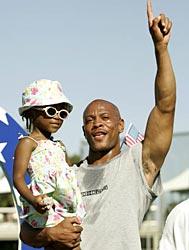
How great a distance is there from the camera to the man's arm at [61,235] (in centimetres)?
402

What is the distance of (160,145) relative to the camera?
4.30 m

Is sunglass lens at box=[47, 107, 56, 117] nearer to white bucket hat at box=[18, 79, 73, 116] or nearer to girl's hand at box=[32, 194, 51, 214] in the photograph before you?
white bucket hat at box=[18, 79, 73, 116]

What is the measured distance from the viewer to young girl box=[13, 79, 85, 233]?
402cm

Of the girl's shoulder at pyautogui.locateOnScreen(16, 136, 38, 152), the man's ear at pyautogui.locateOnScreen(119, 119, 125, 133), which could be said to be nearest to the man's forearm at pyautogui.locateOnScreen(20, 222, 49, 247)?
Answer: the girl's shoulder at pyautogui.locateOnScreen(16, 136, 38, 152)

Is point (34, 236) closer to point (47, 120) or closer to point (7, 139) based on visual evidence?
point (47, 120)

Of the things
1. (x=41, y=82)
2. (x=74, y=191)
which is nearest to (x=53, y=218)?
(x=74, y=191)

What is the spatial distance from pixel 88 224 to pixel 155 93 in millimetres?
818

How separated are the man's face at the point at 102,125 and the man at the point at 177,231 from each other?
67 centimetres

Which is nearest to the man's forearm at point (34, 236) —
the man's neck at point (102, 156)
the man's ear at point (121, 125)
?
the man's neck at point (102, 156)

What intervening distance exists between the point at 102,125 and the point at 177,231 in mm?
856

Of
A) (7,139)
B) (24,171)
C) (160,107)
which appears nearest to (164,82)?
(160,107)

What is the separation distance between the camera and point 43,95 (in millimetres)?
4203

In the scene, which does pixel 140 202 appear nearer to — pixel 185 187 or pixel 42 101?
pixel 42 101

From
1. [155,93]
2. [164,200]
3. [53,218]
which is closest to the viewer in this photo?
[53,218]
